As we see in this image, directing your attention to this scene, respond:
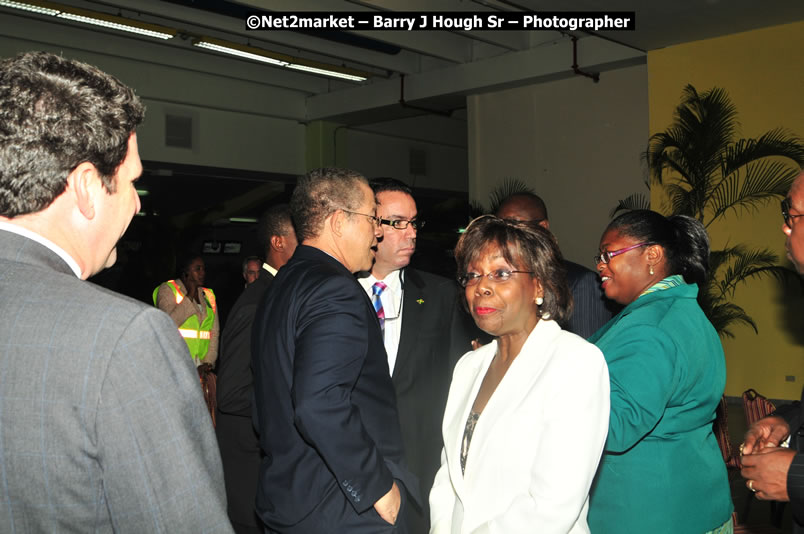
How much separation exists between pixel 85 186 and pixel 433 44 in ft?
30.6

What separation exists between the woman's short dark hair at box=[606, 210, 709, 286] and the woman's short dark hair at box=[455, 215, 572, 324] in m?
0.60

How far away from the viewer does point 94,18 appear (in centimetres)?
826

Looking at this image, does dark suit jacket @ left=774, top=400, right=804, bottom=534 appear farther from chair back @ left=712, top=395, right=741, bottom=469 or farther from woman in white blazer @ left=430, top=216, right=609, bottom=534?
chair back @ left=712, top=395, right=741, bottom=469

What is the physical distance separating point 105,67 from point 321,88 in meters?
3.78

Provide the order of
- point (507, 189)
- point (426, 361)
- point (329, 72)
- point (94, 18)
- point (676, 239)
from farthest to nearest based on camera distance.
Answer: point (329, 72) < point (507, 189) < point (94, 18) < point (426, 361) < point (676, 239)

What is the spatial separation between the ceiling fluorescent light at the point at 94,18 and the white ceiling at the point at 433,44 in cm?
15

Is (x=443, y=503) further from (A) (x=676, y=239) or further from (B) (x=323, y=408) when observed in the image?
(A) (x=676, y=239)

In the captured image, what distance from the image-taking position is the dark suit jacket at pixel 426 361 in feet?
9.17

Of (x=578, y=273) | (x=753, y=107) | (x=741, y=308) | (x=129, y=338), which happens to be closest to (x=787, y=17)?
(x=753, y=107)

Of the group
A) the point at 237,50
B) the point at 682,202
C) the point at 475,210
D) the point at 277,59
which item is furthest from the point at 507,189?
the point at 237,50

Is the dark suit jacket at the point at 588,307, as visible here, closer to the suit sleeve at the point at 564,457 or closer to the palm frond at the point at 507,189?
the suit sleeve at the point at 564,457

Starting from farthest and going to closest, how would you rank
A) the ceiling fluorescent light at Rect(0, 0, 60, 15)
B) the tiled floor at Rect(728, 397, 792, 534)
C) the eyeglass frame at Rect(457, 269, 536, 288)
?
the ceiling fluorescent light at Rect(0, 0, 60, 15), the tiled floor at Rect(728, 397, 792, 534), the eyeglass frame at Rect(457, 269, 536, 288)

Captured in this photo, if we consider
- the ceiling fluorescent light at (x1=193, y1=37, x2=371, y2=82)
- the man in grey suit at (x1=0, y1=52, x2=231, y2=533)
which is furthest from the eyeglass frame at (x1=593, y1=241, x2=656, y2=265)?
the ceiling fluorescent light at (x1=193, y1=37, x2=371, y2=82)

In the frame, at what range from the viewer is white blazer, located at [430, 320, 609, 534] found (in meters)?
1.63
